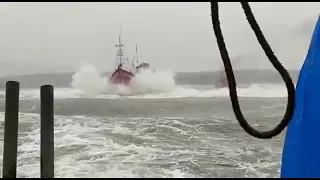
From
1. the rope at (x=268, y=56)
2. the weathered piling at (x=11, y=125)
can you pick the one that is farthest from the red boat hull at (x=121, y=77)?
the rope at (x=268, y=56)

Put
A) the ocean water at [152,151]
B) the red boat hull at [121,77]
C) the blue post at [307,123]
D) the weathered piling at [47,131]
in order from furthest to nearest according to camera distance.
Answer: the red boat hull at [121,77] → the ocean water at [152,151] → the weathered piling at [47,131] → the blue post at [307,123]

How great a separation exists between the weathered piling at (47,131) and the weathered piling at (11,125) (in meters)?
0.23

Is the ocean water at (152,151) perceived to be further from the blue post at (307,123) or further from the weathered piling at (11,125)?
the blue post at (307,123)

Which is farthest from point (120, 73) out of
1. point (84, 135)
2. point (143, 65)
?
point (84, 135)

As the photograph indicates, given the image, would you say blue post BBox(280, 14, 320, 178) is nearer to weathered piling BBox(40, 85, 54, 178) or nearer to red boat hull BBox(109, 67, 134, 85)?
weathered piling BBox(40, 85, 54, 178)

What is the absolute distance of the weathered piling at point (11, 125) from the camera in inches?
155

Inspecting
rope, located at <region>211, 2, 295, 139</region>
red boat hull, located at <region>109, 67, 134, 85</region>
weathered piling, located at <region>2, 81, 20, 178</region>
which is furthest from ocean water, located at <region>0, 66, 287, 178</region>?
red boat hull, located at <region>109, 67, 134, 85</region>

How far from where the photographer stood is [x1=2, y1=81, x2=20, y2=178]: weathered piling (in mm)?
3932

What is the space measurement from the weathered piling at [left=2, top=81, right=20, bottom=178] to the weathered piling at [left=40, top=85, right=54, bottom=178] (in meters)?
0.23

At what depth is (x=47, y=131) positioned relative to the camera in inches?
154

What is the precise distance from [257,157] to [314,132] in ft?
21.8

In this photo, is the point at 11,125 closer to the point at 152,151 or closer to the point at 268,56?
the point at 268,56

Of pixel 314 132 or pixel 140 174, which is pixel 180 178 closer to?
pixel 140 174

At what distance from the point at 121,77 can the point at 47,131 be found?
33288 mm
